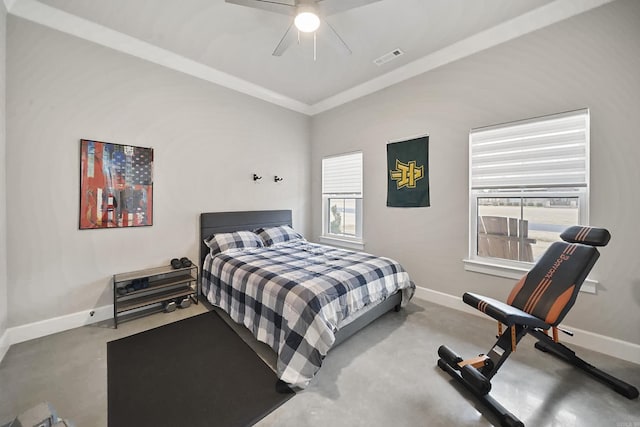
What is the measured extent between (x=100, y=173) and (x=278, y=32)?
2.53 metres

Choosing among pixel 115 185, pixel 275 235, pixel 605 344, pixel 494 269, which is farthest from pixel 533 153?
pixel 115 185

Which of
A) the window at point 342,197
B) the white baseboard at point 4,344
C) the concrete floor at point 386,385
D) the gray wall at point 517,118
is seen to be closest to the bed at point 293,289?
the concrete floor at point 386,385

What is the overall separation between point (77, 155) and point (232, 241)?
1.90 metres

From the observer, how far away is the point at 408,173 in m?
3.59

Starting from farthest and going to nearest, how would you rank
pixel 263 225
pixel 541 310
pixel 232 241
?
pixel 263 225, pixel 232 241, pixel 541 310

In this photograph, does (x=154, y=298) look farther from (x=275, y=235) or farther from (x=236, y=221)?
(x=275, y=235)

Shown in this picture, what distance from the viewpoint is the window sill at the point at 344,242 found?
13.9 feet

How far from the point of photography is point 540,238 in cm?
265

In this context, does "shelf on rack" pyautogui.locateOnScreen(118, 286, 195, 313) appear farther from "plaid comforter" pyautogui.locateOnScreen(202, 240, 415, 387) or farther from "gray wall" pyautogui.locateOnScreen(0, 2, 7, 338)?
"gray wall" pyautogui.locateOnScreen(0, 2, 7, 338)

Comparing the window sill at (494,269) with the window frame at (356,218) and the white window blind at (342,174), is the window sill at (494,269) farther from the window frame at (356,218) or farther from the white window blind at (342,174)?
the white window blind at (342,174)

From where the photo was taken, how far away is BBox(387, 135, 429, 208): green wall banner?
3430 mm

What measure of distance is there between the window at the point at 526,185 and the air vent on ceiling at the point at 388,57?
137 centimetres

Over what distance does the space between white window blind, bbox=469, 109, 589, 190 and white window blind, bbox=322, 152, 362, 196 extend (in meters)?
1.74

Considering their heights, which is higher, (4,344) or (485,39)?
(485,39)
